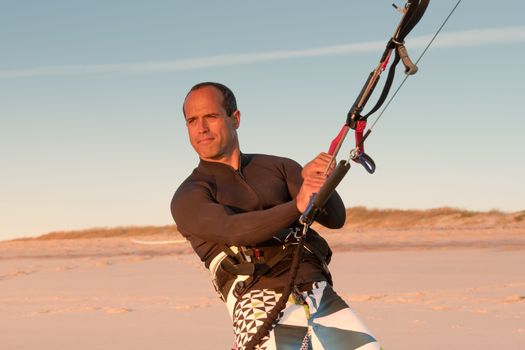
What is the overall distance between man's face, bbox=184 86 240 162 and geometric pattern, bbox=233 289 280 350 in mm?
612

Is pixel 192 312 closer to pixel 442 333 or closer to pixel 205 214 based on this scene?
pixel 442 333

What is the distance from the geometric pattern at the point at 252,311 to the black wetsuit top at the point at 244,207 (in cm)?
4

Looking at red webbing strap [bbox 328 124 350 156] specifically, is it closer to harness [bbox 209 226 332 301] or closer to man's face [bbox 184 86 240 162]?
harness [bbox 209 226 332 301]

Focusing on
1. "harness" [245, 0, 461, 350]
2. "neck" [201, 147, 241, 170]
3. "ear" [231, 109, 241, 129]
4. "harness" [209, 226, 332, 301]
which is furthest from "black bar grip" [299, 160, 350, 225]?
"ear" [231, 109, 241, 129]

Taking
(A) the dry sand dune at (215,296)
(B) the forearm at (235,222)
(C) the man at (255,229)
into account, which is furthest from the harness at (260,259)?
(A) the dry sand dune at (215,296)

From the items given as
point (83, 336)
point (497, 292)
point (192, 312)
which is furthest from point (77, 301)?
point (497, 292)

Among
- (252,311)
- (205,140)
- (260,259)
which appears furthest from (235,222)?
(205,140)

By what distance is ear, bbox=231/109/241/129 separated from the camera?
3.87 m

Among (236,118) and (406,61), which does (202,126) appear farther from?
(406,61)

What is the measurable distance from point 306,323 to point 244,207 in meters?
0.53

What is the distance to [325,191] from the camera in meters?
3.21

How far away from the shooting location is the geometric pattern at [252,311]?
3532 millimetres

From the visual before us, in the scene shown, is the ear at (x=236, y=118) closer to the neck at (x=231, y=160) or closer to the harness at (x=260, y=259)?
the neck at (x=231, y=160)

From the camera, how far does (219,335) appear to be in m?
8.10
